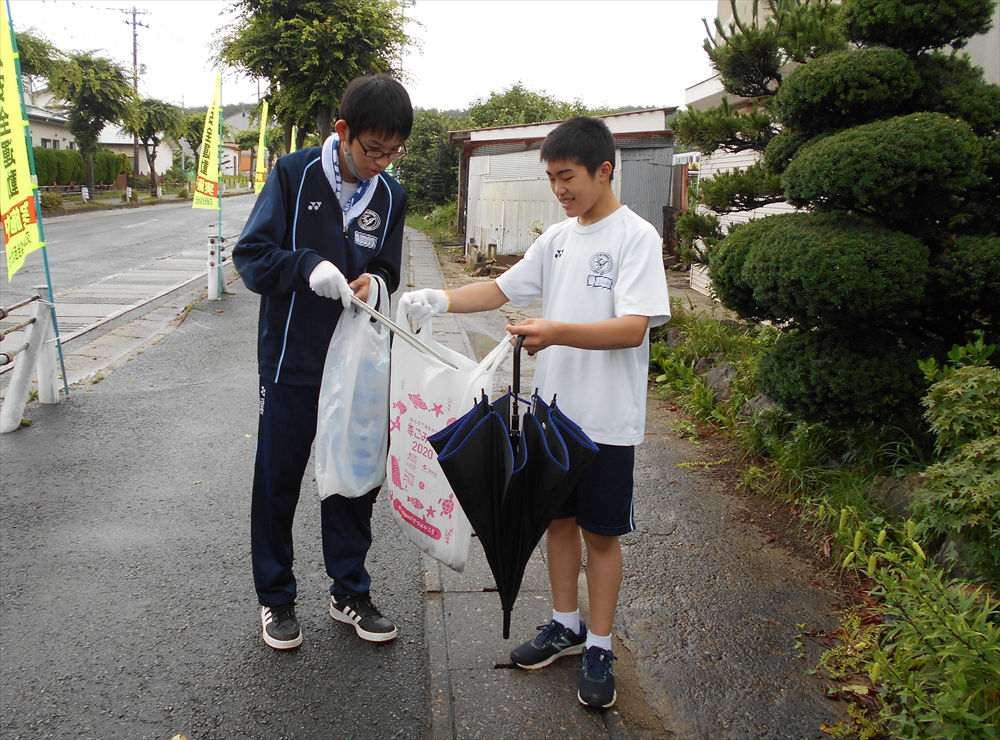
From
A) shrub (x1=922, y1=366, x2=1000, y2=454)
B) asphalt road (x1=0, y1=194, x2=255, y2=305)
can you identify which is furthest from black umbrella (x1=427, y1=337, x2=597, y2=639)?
asphalt road (x1=0, y1=194, x2=255, y2=305)

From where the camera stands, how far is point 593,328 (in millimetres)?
2414

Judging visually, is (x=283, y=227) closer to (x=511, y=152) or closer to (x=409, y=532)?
(x=409, y=532)

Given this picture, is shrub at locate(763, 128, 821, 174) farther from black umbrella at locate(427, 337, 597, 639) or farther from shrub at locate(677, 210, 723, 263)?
black umbrella at locate(427, 337, 597, 639)

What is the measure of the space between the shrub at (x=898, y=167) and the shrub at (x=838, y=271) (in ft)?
0.57

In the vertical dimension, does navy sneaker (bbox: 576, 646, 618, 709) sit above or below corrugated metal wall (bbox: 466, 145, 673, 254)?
below

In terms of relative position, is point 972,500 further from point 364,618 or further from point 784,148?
point 784,148

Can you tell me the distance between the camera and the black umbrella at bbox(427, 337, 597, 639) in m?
2.33

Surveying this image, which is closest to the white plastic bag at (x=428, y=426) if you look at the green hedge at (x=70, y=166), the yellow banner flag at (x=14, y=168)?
the yellow banner flag at (x=14, y=168)

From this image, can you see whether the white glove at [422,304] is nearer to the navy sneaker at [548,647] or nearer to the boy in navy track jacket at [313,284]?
the boy in navy track jacket at [313,284]

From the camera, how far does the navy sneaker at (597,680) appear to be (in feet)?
8.70

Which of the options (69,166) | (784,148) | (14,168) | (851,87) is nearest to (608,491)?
(851,87)

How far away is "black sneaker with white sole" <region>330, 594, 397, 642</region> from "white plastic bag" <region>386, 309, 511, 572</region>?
49 centimetres

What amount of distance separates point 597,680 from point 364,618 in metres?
1.00

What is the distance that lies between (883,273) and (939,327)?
2.49 feet
